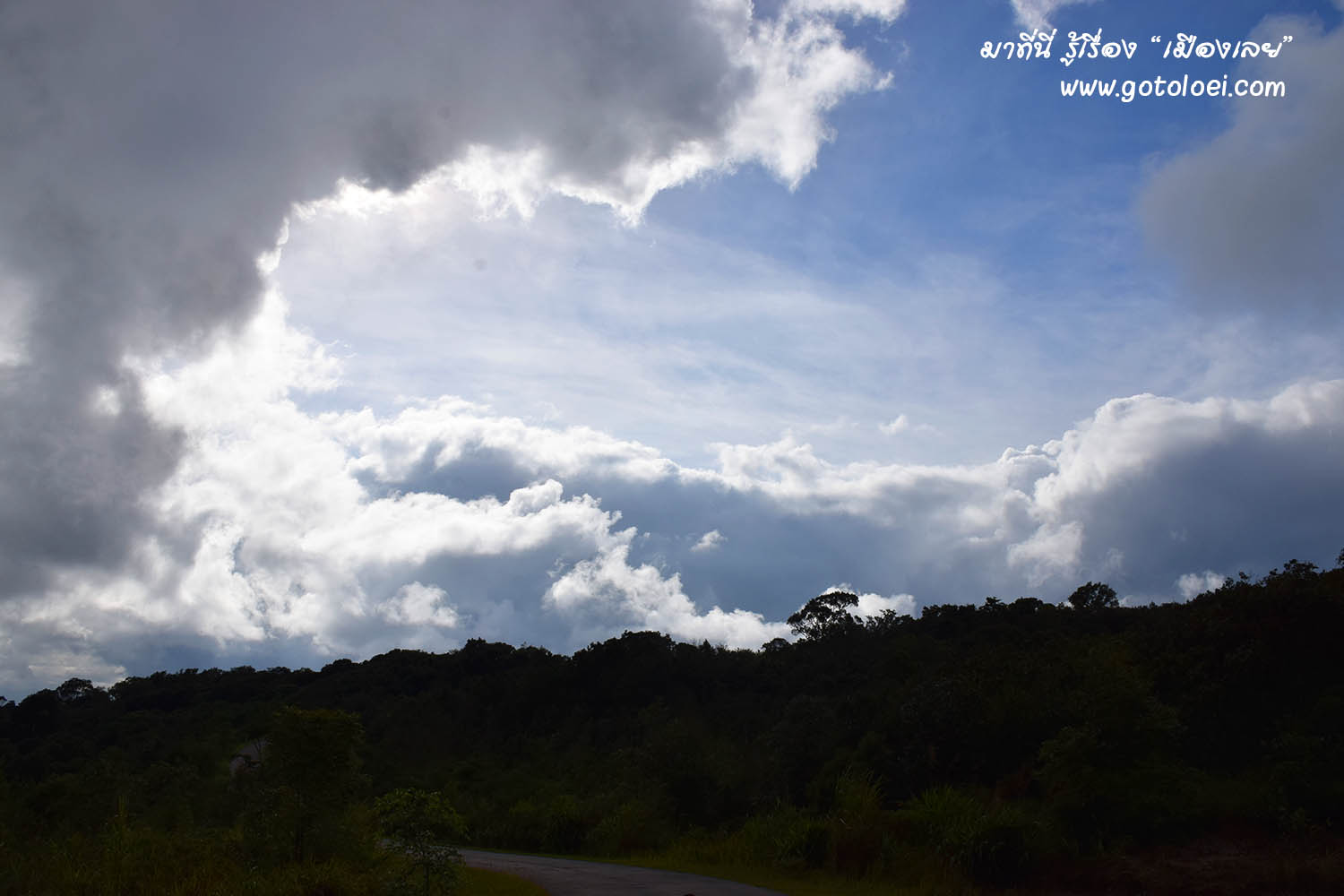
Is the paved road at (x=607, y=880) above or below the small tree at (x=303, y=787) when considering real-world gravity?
below

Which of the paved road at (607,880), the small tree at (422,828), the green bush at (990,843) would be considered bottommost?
the paved road at (607,880)

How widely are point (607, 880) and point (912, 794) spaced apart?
903cm

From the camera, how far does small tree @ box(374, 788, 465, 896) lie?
1389 centimetres

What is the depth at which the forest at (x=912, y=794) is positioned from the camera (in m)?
17.0

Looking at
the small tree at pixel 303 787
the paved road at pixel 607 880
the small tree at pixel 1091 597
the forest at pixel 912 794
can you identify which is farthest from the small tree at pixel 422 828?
the small tree at pixel 1091 597

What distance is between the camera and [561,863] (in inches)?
1031

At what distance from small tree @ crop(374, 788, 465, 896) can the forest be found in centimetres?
5

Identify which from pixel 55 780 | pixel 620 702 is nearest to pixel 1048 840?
pixel 55 780

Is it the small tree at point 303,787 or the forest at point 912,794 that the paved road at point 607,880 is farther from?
the small tree at point 303,787

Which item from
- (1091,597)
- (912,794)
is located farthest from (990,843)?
(1091,597)

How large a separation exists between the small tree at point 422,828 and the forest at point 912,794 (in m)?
0.05

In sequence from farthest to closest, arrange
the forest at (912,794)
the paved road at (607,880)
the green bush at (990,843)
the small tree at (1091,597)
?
1. the small tree at (1091,597)
2. the green bush at (990,843)
3. the paved road at (607,880)
4. the forest at (912,794)

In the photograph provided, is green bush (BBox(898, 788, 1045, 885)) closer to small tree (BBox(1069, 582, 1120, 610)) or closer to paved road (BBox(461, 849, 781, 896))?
paved road (BBox(461, 849, 781, 896))

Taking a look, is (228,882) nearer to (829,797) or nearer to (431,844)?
(431,844)
